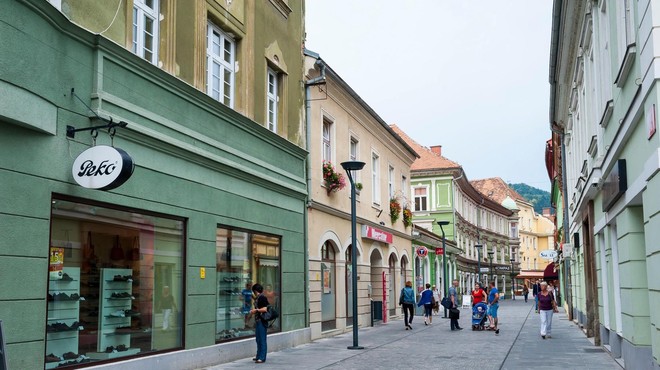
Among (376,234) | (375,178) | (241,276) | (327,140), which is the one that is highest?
(327,140)

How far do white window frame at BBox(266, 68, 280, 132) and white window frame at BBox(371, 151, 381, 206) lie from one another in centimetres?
946

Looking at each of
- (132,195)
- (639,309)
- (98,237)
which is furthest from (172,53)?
(639,309)

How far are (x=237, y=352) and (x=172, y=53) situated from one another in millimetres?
6068

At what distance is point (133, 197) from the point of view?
11.0 m

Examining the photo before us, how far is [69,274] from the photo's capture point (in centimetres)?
968

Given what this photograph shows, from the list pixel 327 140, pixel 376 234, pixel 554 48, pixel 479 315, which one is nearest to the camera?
pixel 554 48

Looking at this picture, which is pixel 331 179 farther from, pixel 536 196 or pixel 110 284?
pixel 536 196

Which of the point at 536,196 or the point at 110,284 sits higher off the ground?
the point at 536,196

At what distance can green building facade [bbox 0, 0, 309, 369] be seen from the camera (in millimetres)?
8578

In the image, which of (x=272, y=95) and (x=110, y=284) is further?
(x=272, y=95)

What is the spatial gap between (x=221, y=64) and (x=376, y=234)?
485 inches

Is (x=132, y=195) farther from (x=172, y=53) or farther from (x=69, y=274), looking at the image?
(x=172, y=53)

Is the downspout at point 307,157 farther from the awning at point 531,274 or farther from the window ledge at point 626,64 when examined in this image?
the awning at point 531,274

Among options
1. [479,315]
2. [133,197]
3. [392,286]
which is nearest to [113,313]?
[133,197]
